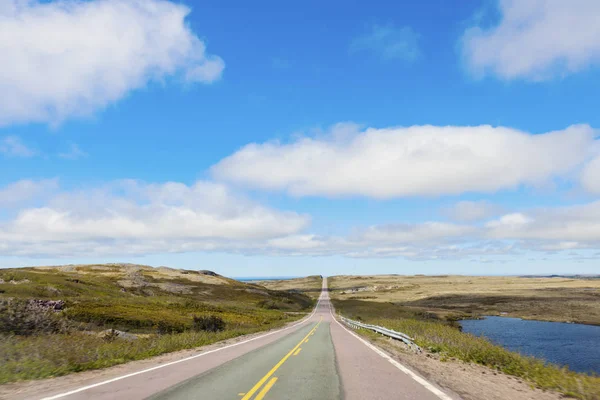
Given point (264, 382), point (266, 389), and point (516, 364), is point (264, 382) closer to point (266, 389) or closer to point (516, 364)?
point (266, 389)

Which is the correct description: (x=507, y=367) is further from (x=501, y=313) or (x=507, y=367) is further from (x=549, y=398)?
(x=501, y=313)

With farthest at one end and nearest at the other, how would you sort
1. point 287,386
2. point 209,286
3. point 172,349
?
point 209,286, point 172,349, point 287,386

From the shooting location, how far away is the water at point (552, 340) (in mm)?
32406

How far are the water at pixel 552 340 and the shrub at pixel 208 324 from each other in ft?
72.7

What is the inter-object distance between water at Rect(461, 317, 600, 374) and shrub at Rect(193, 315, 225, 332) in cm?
2215

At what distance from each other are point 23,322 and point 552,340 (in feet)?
163

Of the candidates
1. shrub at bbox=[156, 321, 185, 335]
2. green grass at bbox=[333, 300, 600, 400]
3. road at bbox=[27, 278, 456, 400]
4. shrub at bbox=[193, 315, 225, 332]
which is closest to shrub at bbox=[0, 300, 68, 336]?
shrub at bbox=[156, 321, 185, 335]

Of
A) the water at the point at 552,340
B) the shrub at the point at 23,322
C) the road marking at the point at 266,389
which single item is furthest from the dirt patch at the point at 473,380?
the shrub at the point at 23,322

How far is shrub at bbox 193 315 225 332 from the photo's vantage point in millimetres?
31766

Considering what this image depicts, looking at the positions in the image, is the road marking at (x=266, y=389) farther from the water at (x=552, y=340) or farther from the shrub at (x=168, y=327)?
the shrub at (x=168, y=327)

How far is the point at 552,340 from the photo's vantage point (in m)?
42.5

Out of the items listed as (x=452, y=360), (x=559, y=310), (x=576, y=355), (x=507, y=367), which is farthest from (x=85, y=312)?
(x=559, y=310)

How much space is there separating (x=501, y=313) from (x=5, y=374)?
80851 millimetres

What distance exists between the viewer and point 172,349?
17578mm
